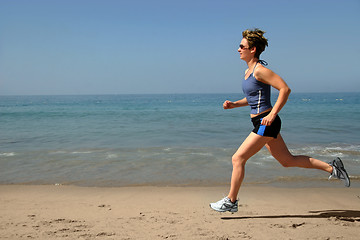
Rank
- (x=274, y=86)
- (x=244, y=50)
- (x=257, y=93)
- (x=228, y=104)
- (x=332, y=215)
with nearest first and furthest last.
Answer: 1. (x=274, y=86)
2. (x=257, y=93)
3. (x=244, y=50)
4. (x=332, y=215)
5. (x=228, y=104)

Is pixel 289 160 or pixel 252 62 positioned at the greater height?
pixel 252 62

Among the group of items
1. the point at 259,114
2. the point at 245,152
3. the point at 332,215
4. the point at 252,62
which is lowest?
the point at 332,215

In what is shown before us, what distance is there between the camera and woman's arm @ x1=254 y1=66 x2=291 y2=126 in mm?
3074

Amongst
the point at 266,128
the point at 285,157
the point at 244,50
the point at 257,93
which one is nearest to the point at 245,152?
the point at 266,128

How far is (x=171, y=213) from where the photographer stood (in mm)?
3768

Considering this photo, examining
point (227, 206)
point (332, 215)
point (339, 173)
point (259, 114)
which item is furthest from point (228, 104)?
point (332, 215)

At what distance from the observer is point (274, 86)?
311cm

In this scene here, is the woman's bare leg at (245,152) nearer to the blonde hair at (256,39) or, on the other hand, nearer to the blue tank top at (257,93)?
the blue tank top at (257,93)

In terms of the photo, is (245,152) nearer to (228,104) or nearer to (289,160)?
(289,160)

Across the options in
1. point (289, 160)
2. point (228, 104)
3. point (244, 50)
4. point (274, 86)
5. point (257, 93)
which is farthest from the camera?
point (228, 104)

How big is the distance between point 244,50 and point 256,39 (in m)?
0.16

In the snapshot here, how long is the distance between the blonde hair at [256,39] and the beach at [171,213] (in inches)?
69.4

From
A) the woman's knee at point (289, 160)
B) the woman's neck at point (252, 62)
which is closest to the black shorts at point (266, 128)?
the woman's knee at point (289, 160)

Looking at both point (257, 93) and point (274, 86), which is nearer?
point (274, 86)
